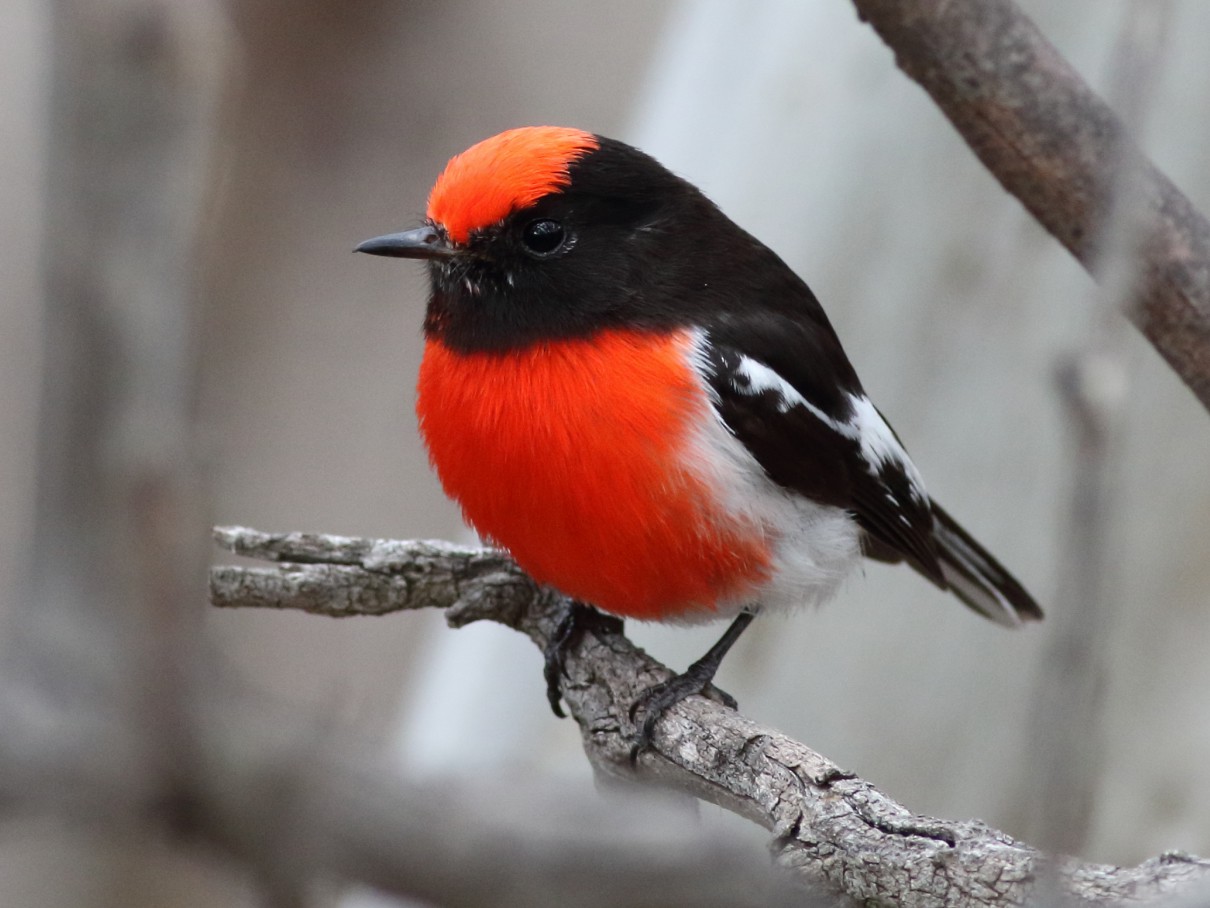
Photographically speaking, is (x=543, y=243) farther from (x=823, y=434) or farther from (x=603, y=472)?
(x=823, y=434)

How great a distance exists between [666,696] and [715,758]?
0.33 meters

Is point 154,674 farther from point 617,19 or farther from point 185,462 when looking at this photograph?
point 617,19

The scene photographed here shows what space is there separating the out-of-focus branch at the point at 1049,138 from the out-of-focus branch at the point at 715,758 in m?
1.27

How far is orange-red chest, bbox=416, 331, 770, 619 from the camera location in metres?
2.98

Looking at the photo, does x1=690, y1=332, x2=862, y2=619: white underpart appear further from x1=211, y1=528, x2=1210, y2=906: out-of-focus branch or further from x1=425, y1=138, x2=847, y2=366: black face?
x1=211, y1=528, x2=1210, y2=906: out-of-focus branch

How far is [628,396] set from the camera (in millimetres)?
3000

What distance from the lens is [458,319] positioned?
3.23 m

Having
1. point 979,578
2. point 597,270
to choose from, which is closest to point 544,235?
point 597,270

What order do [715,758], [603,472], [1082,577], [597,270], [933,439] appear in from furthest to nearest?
[933,439] < [597,270] < [603,472] < [715,758] < [1082,577]

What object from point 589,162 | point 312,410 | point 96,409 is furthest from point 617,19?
point 96,409

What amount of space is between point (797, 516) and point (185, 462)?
7.46 ft

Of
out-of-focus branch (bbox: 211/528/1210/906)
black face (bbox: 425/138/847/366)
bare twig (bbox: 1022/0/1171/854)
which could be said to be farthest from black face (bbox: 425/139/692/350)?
bare twig (bbox: 1022/0/1171/854)

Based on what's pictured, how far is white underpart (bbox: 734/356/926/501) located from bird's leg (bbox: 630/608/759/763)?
0.58 m

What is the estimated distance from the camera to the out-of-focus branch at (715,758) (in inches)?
80.0
